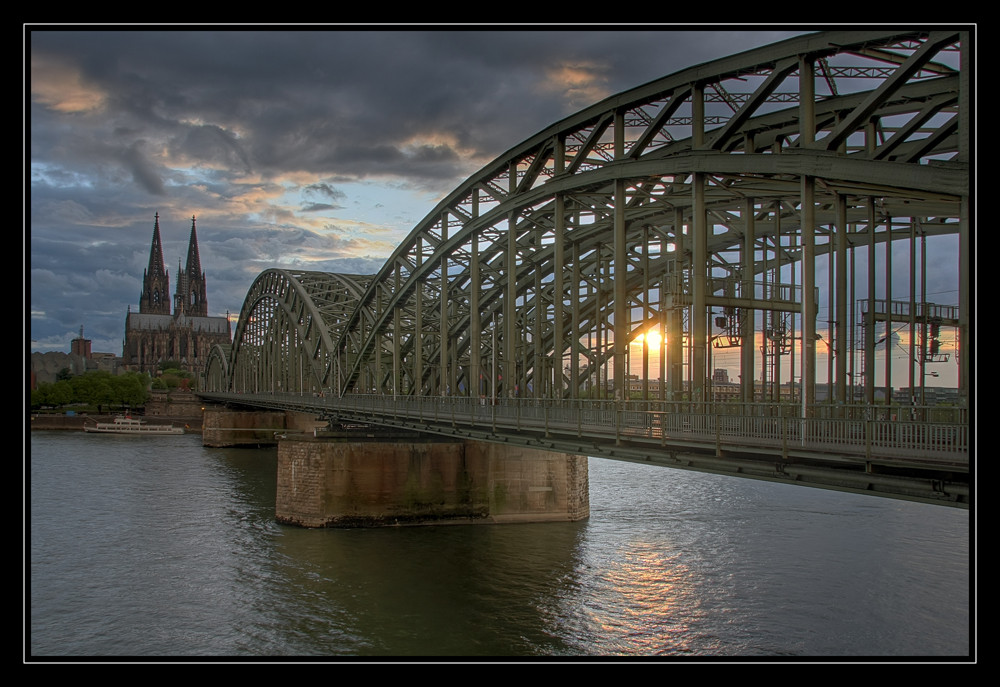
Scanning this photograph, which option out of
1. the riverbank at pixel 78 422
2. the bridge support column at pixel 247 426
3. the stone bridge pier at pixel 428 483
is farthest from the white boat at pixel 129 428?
the stone bridge pier at pixel 428 483

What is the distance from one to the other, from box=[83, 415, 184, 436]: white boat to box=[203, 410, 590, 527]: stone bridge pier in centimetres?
6947

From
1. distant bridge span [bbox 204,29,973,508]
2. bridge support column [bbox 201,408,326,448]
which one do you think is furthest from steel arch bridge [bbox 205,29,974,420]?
bridge support column [bbox 201,408,326,448]

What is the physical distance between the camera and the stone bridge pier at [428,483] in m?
35.4

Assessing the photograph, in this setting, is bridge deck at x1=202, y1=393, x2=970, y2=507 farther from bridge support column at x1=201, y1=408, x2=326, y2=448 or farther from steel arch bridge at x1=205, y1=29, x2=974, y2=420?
bridge support column at x1=201, y1=408, x2=326, y2=448

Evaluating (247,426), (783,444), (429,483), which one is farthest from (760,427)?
(247,426)

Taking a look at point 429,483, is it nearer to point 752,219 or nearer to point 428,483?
point 428,483

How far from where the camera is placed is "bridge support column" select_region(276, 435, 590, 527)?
3547 centimetres

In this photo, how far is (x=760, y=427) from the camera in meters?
16.7

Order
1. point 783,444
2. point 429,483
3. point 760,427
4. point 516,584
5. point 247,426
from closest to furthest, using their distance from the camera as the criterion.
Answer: point 783,444
point 760,427
point 516,584
point 429,483
point 247,426

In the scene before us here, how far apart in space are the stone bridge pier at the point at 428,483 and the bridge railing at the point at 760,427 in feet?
17.6

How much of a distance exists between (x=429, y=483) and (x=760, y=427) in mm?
21221

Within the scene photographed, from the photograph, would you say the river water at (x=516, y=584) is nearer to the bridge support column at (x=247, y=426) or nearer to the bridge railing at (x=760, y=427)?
the bridge railing at (x=760, y=427)

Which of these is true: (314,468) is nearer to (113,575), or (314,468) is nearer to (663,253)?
(113,575)

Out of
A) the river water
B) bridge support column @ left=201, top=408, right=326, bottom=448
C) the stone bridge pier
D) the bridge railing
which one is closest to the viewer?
the bridge railing
